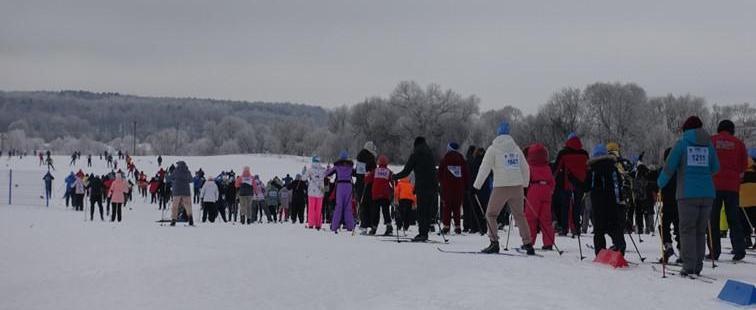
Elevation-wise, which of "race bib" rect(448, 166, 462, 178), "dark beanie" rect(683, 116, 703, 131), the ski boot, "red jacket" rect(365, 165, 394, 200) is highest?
"dark beanie" rect(683, 116, 703, 131)

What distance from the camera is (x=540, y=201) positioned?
12.6 metres

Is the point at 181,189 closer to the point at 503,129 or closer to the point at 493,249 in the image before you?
the point at 503,129

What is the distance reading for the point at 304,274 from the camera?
30.5ft

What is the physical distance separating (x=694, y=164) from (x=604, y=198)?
5.53 ft

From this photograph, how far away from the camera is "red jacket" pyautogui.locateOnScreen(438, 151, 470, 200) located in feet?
51.2

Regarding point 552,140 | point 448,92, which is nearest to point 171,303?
point 552,140

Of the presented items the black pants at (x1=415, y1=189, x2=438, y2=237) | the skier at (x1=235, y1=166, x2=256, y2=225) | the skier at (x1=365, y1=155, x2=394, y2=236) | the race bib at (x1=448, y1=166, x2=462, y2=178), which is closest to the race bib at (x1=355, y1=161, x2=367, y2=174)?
the skier at (x1=365, y1=155, x2=394, y2=236)

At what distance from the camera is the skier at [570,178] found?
479 inches

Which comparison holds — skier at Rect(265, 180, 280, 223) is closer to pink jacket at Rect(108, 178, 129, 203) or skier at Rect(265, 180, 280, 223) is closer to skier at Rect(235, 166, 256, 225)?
skier at Rect(235, 166, 256, 225)

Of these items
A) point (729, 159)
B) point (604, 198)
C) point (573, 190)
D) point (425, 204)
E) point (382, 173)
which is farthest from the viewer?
point (382, 173)

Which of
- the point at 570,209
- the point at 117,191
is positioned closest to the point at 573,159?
the point at 570,209

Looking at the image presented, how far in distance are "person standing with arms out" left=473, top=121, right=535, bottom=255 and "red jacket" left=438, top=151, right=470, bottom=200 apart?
3855 mm

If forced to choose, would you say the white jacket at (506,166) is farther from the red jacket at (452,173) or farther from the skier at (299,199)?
the skier at (299,199)

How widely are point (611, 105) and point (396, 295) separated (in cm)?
8417
